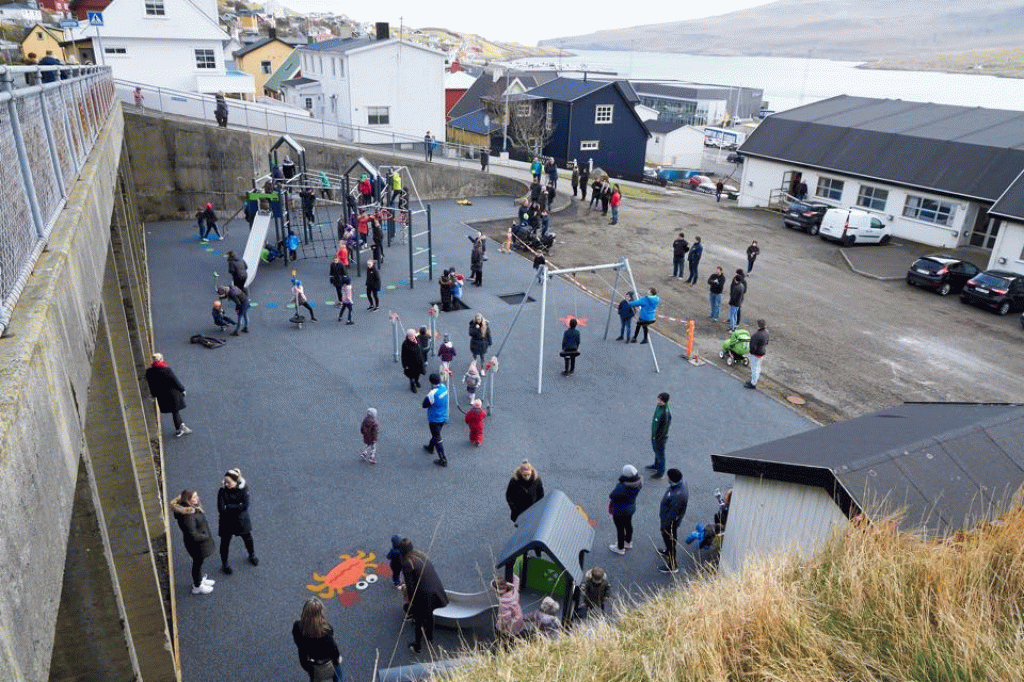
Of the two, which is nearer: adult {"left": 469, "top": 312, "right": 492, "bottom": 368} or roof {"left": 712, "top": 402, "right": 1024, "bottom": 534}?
roof {"left": 712, "top": 402, "right": 1024, "bottom": 534}

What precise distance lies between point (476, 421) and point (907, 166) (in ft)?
88.9

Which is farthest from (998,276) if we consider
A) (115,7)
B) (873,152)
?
(115,7)

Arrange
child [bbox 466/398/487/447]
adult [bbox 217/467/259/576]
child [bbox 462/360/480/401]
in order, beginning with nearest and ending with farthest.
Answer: adult [bbox 217/467/259/576], child [bbox 466/398/487/447], child [bbox 462/360/480/401]

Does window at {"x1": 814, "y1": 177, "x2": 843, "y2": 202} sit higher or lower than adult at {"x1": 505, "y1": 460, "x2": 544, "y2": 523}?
higher

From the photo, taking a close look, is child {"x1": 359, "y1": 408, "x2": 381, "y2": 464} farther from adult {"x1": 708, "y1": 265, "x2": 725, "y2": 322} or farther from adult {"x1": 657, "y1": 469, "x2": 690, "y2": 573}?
adult {"x1": 708, "y1": 265, "x2": 725, "y2": 322}

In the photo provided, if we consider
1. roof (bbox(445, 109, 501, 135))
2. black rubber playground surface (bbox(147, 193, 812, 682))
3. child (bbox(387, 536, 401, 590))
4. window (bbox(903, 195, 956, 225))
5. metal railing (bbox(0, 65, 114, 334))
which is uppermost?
metal railing (bbox(0, 65, 114, 334))

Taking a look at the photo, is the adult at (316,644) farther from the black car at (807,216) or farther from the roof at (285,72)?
the roof at (285,72)

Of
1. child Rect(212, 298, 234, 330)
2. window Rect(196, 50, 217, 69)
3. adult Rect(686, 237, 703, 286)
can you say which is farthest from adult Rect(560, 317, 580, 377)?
window Rect(196, 50, 217, 69)

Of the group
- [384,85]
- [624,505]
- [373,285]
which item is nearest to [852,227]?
[373,285]

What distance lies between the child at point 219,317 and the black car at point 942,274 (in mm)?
22550

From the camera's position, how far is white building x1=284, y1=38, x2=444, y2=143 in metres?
41.4

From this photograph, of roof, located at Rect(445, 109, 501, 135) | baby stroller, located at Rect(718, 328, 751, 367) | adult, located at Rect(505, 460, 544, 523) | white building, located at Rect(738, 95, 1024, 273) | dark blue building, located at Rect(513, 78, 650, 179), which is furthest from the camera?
roof, located at Rect(445, 109, 501, 135)

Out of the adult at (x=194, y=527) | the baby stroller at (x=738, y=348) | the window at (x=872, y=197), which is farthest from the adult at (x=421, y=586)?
the window at (x=872, y=197)

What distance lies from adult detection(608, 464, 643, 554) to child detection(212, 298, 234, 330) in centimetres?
1163
